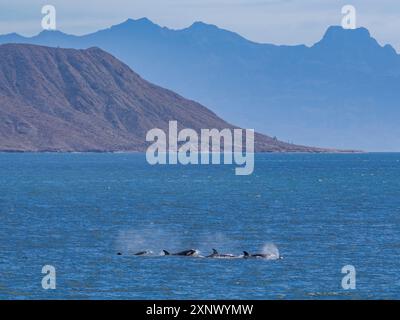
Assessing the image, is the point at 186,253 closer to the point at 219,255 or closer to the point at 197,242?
the point at 219,255

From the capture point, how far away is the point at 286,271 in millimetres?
58656

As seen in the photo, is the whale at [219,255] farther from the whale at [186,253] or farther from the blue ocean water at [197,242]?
the blue ocean water at [197,242]

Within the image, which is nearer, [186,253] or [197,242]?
[186,253]

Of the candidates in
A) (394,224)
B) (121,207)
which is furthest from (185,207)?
(394,224)

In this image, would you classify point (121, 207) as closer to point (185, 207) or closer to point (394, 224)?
point (185, 207)

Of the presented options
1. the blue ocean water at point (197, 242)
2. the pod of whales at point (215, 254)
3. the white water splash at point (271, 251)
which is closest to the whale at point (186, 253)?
the pod of whales at point (215, 254)

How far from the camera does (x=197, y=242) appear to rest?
248ft

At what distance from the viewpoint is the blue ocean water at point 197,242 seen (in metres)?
52.6

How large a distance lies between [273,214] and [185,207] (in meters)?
14.0

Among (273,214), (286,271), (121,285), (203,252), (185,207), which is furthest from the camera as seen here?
(185,207)

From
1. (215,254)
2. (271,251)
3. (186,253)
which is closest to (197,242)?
(271,251)

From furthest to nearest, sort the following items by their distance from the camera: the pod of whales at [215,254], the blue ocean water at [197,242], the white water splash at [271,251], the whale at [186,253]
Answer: the whale at [186,253] < the white water splash at [271,251] < the pod of whales at [215,254] < the blue ocean water at [197,242]
